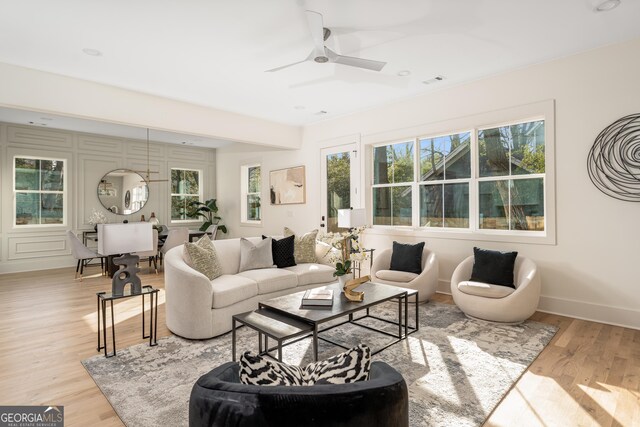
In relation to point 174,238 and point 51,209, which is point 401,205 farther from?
point 51,209

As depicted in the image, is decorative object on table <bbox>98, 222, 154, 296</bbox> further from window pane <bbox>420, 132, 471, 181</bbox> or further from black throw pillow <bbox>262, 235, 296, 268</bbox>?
window pane <bbox>420, 132, 471, 181</bbox>

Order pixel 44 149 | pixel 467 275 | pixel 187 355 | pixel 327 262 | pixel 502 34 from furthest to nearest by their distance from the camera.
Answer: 1. pixel 44 149
2. pixel 327 262
3. pixel 467 275
4. pixel 502 34
5. pixel 187 355

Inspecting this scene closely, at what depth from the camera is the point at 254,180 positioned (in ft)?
26.4

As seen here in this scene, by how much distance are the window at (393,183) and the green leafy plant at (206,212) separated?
437cm

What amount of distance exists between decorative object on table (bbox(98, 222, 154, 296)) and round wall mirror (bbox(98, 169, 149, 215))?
521cm

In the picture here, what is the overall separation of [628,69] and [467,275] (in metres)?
2.61

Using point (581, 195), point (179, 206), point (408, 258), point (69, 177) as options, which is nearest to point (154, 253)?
point (179, 206)

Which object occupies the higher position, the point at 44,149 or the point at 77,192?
the point at 44,149

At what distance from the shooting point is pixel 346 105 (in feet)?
18.1

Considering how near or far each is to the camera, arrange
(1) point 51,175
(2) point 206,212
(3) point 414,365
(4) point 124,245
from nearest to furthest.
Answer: (3) point 414,365 < (4) point 124,245 < (1) point 51,175 < (2) point 206,212

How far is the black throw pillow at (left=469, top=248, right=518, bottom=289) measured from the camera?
3723 millimetres

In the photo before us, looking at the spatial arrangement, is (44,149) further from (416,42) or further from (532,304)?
(532,304)

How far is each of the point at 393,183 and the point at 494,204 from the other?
153 cm

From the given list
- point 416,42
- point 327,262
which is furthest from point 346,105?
point 327,262
